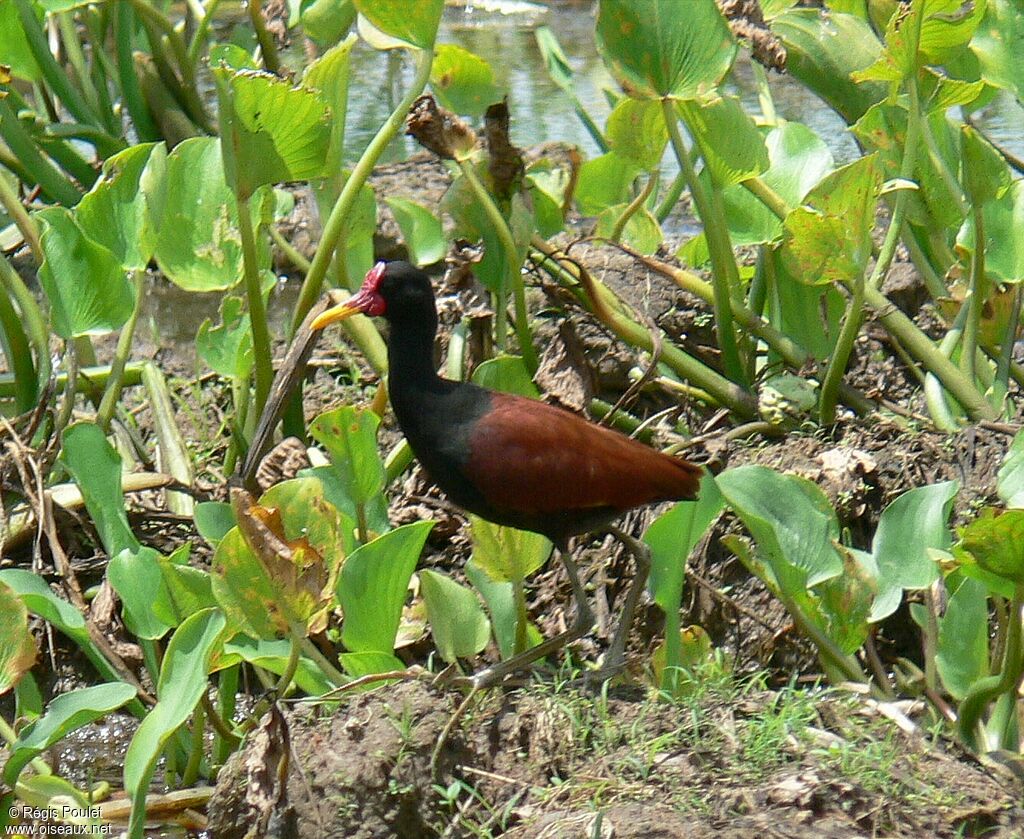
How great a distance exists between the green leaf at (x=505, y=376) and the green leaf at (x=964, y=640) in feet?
4.38

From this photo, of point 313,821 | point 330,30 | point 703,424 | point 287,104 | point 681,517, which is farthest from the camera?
point 330,30

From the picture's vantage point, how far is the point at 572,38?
412 inches

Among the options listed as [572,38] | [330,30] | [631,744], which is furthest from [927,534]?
[572,38]

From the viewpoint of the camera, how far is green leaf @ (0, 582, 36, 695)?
115 inches

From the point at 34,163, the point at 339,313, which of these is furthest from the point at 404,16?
the point at 34,163

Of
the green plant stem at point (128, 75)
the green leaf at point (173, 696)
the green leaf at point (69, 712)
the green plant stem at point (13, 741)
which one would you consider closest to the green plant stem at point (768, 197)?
the green leaf at point (173, 696)

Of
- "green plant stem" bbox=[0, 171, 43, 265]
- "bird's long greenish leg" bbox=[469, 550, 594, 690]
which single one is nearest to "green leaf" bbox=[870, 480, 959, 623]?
"bird's long greenish leg" bbox=[469, 550, 594, 690]

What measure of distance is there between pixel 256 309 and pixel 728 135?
1.40m

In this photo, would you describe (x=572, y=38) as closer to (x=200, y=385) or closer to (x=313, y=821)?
(x=200, y=385)

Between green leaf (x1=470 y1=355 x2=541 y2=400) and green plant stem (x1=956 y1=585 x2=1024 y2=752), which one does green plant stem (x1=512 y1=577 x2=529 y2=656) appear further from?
green plant stem (x1=956 y1=585 x2=1024 y2=752)

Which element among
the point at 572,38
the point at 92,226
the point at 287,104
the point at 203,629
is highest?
the point at 287,104

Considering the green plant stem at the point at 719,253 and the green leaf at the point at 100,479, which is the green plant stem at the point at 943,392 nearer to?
the green plant stem at the point at 719,253

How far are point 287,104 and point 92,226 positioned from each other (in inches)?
31.0

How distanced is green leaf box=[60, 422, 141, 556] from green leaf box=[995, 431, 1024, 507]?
201cm
